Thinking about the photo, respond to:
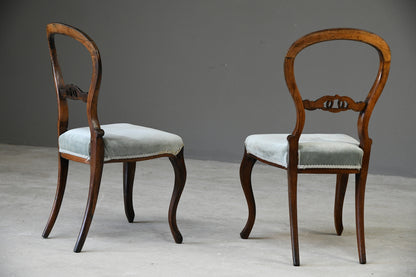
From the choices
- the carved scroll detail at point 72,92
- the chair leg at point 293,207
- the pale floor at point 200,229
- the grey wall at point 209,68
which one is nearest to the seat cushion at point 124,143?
the carved scroll detail at point 72,92

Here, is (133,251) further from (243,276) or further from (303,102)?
(303,102)

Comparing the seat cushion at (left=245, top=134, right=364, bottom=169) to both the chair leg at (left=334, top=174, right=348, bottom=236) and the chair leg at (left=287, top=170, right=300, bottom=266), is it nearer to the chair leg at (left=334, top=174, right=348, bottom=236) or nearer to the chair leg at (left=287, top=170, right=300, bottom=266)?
the chair leg at (left=287, top=170, right=300, bottom=266)

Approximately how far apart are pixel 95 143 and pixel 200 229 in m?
0.76

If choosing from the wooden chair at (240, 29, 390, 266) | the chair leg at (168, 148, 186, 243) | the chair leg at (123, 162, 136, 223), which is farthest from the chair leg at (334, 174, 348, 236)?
the chair leg at (123, 162, 136, 223)

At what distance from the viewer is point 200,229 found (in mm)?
2840

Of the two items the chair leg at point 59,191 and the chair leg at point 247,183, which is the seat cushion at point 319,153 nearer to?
the chair leg at point 247,183

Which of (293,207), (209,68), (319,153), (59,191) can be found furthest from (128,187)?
(209,68)

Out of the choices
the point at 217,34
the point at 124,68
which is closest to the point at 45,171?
the point at 124,68

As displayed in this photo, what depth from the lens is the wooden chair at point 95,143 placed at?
2.39 m

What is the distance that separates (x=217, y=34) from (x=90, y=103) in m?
2.54

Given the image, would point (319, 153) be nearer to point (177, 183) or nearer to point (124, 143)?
point (177, 183)

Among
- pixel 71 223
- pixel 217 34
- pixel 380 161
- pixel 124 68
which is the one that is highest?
pixel 217 34

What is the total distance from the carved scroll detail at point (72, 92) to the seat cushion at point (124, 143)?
0.50 feet

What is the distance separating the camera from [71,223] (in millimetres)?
2867
